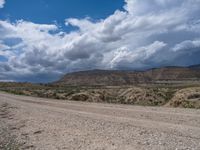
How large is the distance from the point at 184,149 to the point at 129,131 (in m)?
3.88

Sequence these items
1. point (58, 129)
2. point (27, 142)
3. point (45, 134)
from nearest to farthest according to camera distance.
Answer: point (27, 142)
point (45, 134)
point (58, 129)

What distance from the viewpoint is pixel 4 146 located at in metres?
11.1

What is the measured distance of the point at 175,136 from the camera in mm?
10844

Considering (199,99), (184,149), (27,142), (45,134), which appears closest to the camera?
(184,149)

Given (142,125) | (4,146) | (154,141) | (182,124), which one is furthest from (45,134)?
(182,124)

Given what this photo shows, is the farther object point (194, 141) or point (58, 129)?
point (58, 129)

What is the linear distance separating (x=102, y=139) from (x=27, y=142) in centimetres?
302

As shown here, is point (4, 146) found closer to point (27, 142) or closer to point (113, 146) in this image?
point (27, 142)

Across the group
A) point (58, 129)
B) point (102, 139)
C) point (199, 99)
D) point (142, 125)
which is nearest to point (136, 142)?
point (102, 139)

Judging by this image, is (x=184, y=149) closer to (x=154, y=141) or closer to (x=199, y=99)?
(x=154, y=141)

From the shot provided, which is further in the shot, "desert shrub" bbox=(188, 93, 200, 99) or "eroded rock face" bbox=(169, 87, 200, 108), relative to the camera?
"desert shrub" bbox=(188, 93, 200, 99)

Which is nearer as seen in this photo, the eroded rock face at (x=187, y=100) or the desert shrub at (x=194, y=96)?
the eroded rock face at (x=187, y=100)

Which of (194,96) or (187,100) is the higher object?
(194,96)

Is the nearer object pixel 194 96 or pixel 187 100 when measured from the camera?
pixel 187 100
